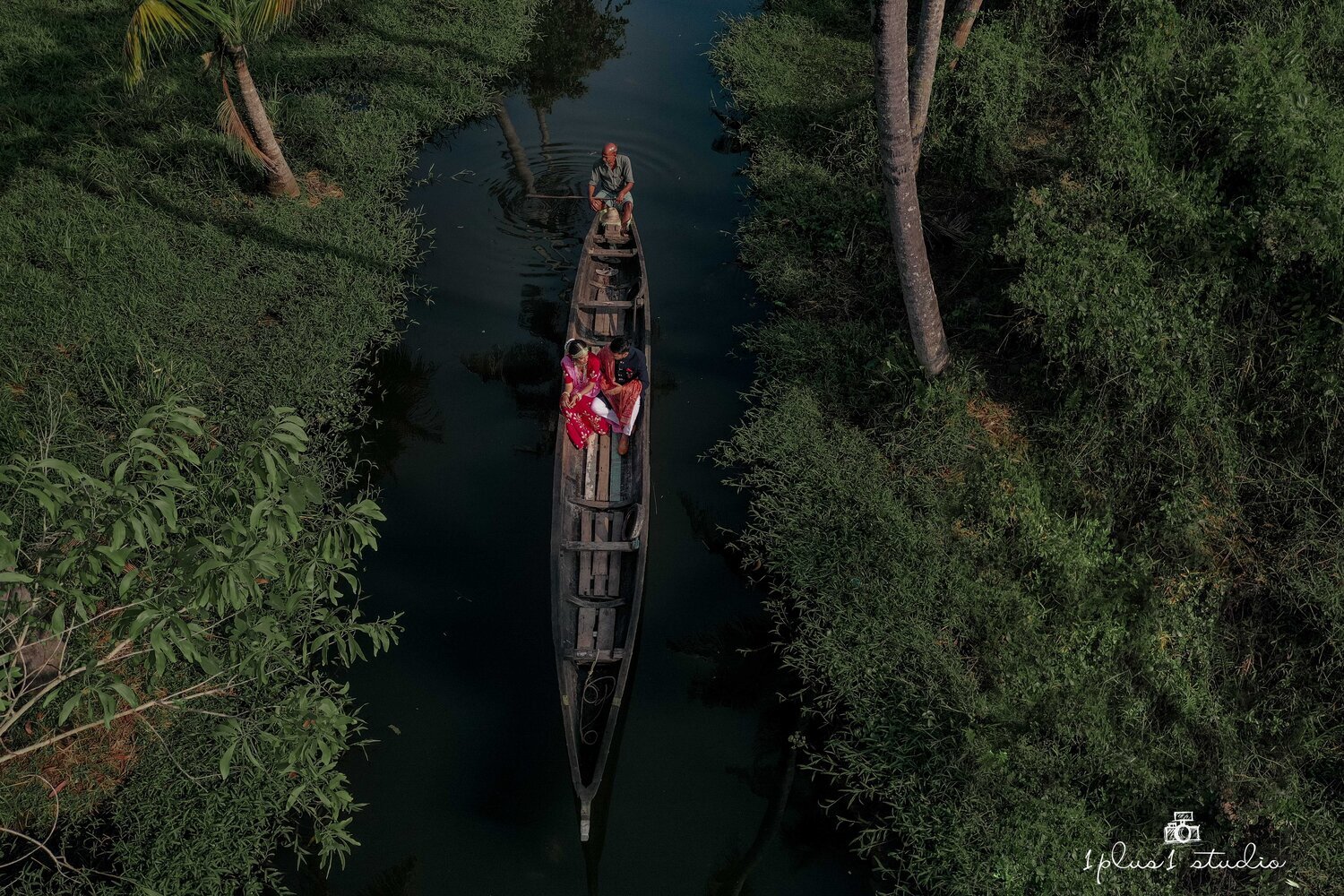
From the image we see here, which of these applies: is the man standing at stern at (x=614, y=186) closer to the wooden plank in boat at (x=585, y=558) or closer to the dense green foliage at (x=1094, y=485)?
the dense green foliage at (x=1094, y=485)

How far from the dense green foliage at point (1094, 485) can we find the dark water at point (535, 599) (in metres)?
0.64

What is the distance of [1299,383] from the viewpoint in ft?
27.1

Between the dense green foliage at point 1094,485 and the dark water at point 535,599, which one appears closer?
the dense green foliage at point 1094,485

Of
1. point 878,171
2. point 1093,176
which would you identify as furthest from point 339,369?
point 1093,176

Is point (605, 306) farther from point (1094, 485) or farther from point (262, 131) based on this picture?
point (1094, 485)

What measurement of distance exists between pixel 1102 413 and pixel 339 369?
26.5 feet

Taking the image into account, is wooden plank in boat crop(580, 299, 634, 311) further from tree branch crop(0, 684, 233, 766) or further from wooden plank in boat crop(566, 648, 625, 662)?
tree branch crop(0, 684, 233, 766)

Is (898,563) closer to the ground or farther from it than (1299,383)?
closer to the ground

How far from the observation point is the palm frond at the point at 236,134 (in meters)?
10.7

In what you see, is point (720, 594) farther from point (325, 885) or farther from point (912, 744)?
point (325, 885)

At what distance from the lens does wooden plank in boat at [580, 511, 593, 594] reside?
7.80 m

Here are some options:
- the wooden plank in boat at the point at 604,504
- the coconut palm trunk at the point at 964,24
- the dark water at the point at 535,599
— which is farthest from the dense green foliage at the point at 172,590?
the coconut palm trunk at the point at 964,24

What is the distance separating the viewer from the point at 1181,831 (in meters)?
6.55

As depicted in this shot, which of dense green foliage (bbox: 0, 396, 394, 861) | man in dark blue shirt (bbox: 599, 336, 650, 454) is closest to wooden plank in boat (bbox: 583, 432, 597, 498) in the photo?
man in dark blue shirt (bbox: 599, 336, 650, 454)
